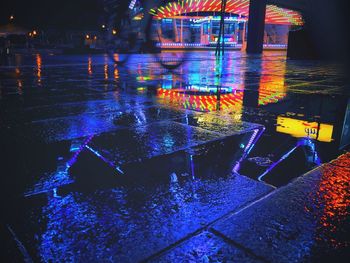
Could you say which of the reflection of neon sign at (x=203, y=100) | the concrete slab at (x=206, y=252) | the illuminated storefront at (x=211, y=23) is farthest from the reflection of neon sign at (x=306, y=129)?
the illuminated storefront at (x=211, y=23)

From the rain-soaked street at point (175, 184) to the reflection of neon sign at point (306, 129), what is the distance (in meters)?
0.01

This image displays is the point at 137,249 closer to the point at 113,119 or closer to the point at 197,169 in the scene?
the point at 197,169

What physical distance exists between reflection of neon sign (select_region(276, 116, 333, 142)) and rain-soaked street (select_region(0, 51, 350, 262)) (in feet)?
0.04

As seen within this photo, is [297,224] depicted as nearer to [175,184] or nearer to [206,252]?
[206,252]

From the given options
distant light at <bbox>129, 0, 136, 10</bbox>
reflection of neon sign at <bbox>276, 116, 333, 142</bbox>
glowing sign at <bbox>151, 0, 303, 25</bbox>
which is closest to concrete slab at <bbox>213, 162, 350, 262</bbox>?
reflection of neon sign at <bbox>276, 116, 333, 142</bbox>

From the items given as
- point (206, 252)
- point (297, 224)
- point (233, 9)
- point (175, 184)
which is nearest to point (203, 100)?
point (175, 184)

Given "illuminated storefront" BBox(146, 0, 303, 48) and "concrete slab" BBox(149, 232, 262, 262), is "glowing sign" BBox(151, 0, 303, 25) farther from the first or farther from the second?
"concrete slab" BBox(149, 232, 262, 262)

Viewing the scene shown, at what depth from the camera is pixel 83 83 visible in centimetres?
788

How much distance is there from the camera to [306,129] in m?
3.77

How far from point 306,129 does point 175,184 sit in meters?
2.25

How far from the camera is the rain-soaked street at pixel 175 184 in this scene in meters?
1.61

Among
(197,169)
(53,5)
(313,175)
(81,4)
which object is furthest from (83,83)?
(53,5)

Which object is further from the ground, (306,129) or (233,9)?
(233,9)

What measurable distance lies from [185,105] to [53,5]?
23.4 metres
